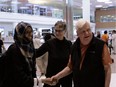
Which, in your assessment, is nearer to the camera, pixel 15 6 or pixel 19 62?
pixel 19 62

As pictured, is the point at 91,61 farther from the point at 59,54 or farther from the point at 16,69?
the point at 59,54

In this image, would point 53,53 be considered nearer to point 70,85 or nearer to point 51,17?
point 70,85

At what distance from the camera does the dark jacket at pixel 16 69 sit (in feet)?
8.53

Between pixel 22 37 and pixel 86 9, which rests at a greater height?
pixel 86 9

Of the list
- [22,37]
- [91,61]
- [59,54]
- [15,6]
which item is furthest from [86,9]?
[91,61]

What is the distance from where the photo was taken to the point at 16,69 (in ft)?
8.55

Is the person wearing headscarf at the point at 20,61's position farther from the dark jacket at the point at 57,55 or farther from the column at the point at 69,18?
the column at the point at 69,18

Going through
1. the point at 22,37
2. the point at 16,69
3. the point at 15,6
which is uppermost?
the point at 15,6

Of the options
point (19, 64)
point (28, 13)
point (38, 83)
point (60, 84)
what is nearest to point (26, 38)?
point (19, 64)

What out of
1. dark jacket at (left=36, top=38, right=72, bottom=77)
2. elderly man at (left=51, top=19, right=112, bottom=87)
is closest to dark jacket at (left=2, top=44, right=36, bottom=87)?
elderly man at (left=51, top=19, right=112, bottom=87)

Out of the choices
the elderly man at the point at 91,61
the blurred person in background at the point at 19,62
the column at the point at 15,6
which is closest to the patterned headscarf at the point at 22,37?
the blurred person in background at the point at 19,62

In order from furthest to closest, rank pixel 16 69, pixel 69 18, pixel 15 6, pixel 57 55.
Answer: pixel 15 6
pixel 69 18
pixel 57 55
pixel 16 69

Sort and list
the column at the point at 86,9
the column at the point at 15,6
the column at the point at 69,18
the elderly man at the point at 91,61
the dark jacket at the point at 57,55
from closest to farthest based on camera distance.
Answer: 1. the elderly man at the point at 91,61
2. the dark jacket at the point at 57,55
3. the column at the point at 69,18
4. the column at the point at 86,9
5. the column at the point at 15,6

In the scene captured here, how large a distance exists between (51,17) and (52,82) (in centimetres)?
1826
